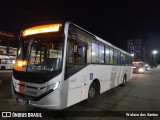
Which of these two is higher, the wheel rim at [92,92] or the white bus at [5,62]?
the white bus at [5,62]

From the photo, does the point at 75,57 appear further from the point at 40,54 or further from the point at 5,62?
the point at 5,62

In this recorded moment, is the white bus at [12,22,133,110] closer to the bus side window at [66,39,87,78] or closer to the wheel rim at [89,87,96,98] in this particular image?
the bus side window at [66,39,87,78]

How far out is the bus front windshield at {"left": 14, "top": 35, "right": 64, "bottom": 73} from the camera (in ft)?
15.2

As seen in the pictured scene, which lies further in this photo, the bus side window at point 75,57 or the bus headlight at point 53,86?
the bus side window at point 75,57

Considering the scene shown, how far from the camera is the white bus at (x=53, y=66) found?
→ 438 cm

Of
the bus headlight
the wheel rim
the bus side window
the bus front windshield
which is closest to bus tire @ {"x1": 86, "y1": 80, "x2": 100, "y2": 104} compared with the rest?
the wheel rim

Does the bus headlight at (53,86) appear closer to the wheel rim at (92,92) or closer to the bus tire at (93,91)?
the bus tire at (93,91)

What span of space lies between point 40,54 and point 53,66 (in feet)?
3.01

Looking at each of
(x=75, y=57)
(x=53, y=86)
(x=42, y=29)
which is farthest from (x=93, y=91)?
(x=42, y=29)

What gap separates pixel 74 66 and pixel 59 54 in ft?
2.30

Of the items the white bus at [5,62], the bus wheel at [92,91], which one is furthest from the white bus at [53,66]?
the white bus at [5,62]

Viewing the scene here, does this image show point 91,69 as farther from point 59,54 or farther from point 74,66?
point 59,54

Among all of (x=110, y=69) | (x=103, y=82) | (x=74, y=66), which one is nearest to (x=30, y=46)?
(x=74, y=66)

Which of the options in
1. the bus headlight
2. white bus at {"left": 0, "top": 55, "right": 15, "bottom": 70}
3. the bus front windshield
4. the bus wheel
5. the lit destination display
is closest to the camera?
the bus headlight
